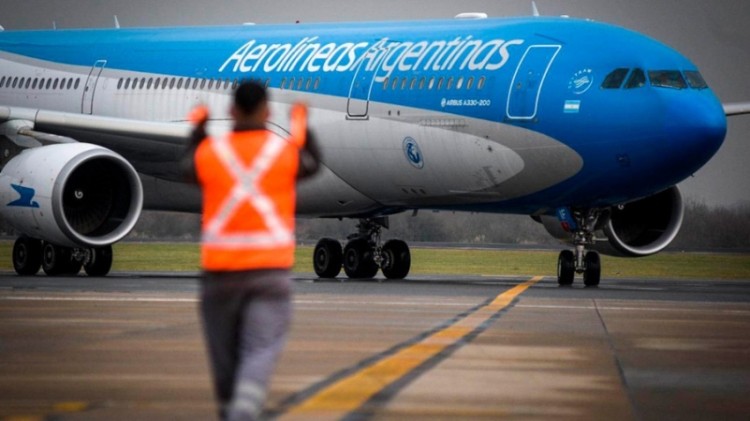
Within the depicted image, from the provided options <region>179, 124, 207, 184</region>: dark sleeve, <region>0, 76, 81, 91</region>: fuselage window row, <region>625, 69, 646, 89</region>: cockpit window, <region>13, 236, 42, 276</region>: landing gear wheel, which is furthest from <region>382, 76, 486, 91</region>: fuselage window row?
<region>179, 124, 207, 184</region>: dark sleeve

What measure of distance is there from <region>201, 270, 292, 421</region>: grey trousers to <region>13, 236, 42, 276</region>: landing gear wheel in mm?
18002

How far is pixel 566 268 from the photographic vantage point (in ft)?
74.0

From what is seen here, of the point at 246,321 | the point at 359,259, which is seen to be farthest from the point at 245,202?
the point at 359,259

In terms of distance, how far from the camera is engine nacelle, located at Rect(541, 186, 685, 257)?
946 inches

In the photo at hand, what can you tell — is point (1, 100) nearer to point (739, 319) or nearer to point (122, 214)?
point (122, 214)

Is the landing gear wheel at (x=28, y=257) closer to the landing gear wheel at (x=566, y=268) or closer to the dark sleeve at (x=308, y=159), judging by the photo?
the landing gear wheel at (x=566, y=268)

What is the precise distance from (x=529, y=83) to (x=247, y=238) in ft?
47.8

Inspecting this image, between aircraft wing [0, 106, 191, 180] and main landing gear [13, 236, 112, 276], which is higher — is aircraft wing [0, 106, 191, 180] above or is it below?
above

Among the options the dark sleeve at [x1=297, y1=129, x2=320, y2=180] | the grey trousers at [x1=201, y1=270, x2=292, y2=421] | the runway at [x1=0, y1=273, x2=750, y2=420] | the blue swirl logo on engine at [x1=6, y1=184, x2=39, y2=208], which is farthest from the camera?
the blue swirl logo on engine at [x1=6, y1=184, x2=39, y2=208]

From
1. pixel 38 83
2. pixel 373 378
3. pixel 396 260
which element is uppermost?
pixel 38 83

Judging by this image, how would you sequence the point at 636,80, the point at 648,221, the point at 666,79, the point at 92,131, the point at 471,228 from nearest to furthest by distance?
the point at 636,80 < the point at 666,79 < the point at 92,131 < the point at 648,221 < the point at 471,228

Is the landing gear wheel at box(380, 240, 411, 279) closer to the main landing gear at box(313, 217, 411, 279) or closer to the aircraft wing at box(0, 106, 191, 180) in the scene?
the main landing gear at box(313, 217, 411, 279)

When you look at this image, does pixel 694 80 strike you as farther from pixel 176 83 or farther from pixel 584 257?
pixel 176 83

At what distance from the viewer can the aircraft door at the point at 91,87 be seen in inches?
1045
